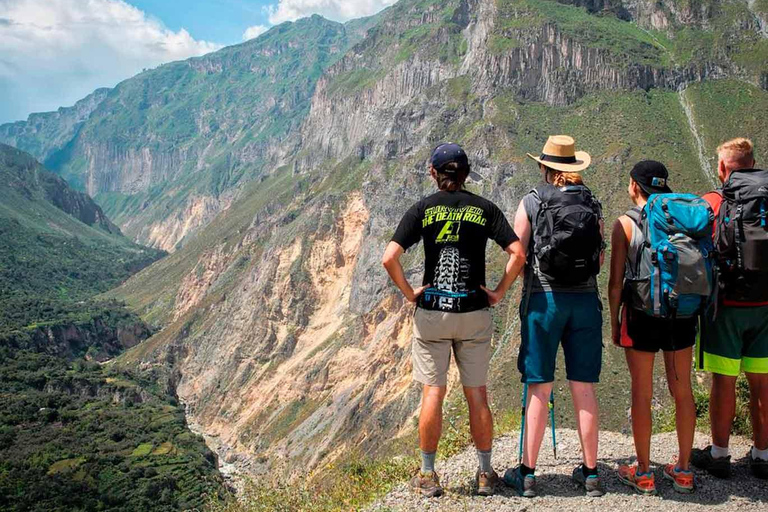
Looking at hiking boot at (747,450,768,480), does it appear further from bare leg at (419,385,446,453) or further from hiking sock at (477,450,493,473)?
bare leg at (419,385,446,453)

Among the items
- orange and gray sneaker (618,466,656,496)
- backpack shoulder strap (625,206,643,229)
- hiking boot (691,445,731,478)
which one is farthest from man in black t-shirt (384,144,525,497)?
hiking boot (691,445,731,478)

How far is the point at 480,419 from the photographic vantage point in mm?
7484

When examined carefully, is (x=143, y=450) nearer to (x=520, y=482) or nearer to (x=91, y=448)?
(x=91, y=448)

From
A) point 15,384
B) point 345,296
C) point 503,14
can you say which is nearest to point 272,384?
point 345,296

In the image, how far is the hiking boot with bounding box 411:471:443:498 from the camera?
7.50m

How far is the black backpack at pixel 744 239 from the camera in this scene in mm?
7188

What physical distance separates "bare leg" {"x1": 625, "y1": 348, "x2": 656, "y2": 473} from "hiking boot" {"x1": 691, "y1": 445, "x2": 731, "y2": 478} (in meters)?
1.07

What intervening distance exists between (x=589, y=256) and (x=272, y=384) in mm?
75359

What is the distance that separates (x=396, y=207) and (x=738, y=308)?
77.3 meters

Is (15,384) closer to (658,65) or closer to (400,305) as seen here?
(400,305)

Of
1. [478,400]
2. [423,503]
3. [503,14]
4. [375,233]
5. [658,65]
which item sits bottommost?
[423,503]

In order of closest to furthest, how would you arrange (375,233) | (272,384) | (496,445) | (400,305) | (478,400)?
(478,400) → (496,445) → (400,305) → (272,384) → (375,233)

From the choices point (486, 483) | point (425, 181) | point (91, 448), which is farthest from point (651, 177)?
point (425, 181)

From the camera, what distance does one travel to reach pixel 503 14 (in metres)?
98.6
